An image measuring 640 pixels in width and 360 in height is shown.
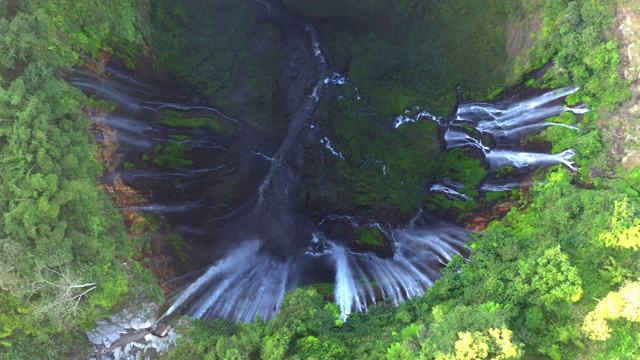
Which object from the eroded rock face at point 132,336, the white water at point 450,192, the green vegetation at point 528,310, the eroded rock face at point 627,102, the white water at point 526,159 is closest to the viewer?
the green vegetation at point 528,310

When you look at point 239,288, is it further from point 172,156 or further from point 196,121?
point 196,121

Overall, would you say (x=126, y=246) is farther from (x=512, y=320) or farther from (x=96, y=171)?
(x=512, y=320)

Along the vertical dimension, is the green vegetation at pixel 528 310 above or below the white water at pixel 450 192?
below

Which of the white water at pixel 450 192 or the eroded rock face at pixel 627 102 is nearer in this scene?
the eroded rock face at pixel 627 102

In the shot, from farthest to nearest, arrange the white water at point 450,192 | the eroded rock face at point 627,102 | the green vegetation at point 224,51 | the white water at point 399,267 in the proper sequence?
the green vegetation at point 224,51 → the white water at point 450,192 → the white water at point 399,267 → the eroded rock face at point 627,102

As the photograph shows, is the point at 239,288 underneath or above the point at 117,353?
above

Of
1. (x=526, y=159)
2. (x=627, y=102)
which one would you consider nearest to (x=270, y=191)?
(x=526, y=159)

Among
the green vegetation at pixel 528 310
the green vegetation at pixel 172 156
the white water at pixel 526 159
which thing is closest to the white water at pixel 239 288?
the green vegetation at pixel 528 310

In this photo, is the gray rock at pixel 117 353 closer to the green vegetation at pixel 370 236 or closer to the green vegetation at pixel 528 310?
the green vegetation at pixel 528 310
